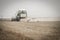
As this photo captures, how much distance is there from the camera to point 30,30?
156 centimetres

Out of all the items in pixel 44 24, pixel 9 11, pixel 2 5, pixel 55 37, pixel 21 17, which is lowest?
pixel 55 37

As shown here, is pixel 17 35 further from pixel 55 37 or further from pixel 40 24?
pixel 55 37

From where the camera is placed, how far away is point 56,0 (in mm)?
1619

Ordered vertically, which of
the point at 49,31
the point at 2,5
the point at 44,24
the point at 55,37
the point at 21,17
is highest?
the point at 2,5

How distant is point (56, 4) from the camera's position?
5.33 feet

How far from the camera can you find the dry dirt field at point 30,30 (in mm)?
1550

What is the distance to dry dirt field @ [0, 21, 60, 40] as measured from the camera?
5.08 ft

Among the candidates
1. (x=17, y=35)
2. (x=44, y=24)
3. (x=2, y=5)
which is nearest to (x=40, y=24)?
(x=44, y=24)

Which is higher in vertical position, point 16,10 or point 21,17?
point 16,10

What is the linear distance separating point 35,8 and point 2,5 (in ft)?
1.86

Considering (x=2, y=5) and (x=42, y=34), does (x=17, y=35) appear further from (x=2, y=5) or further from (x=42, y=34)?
(x=2, y=5)

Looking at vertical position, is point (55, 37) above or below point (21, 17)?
below

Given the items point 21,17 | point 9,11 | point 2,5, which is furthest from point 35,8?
point 2,5

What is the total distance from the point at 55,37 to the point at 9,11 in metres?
0.88
